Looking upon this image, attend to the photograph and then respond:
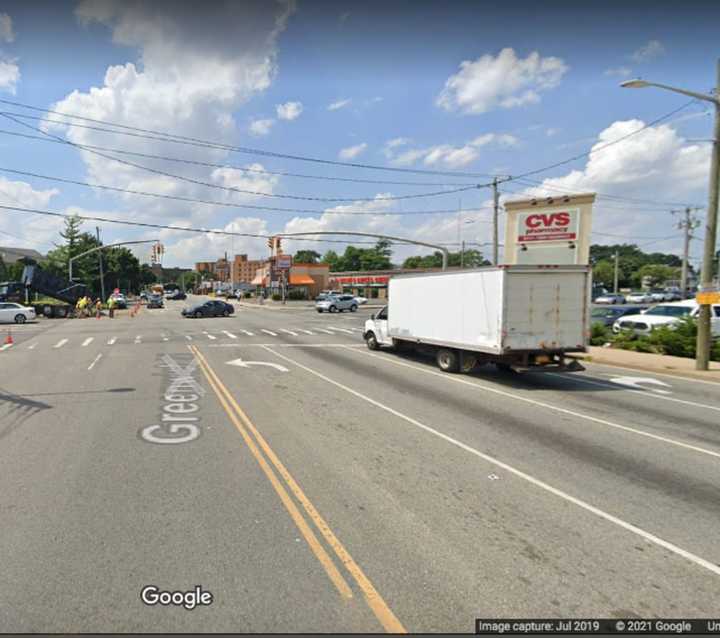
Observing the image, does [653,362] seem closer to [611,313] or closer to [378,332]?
[378,332]

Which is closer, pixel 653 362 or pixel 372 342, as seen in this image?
pixel 653 362

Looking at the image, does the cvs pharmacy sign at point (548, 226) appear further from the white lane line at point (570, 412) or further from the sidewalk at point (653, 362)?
the white lane line at point (570, 412)

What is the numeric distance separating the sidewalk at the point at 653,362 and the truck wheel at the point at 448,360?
4445 mm

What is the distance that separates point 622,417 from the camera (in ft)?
26.9

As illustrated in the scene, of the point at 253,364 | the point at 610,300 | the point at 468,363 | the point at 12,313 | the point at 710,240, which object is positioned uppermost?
the point at 710,240

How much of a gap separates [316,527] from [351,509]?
1.62ft

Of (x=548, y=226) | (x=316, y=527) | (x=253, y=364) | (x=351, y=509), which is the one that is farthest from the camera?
(x=548, y=226)

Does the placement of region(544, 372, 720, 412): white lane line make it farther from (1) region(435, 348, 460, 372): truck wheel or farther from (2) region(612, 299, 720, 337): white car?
(2) region(612, 299, 720, 337): white car

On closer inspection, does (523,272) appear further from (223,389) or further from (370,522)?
(370,522)

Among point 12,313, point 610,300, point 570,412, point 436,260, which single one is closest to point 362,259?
point 436,260

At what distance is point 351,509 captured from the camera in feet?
14.6

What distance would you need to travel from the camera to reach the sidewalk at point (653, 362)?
501 inches

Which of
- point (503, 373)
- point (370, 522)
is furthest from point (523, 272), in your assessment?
point (370, 522)

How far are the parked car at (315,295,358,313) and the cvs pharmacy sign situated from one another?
22113 millimetres
